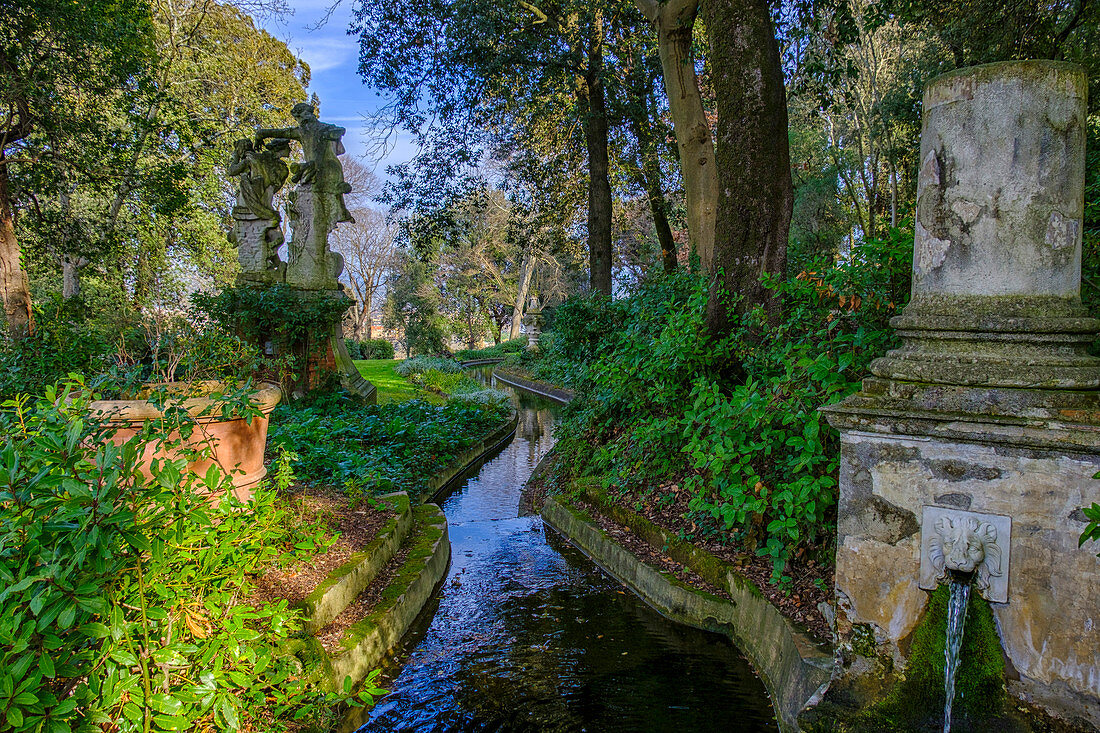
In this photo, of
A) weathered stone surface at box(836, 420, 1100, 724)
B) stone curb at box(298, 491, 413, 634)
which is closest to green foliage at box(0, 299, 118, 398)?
stone curb at box(298, 491, 413, 634)

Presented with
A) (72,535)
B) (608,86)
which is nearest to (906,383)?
(72,535)

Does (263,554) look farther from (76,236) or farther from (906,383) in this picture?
(76,236)

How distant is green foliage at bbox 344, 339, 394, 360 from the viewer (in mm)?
30125

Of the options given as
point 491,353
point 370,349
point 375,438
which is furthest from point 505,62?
point 491,353

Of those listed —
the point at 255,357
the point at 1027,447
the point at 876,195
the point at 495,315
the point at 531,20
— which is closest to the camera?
the point at 1027,447

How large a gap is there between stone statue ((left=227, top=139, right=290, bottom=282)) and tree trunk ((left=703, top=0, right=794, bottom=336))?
8943 mm

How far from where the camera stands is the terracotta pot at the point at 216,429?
10.8ft

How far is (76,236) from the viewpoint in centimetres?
1169

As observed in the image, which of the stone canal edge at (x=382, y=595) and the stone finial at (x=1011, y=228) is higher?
the stone finial at (x=1011, y=228)

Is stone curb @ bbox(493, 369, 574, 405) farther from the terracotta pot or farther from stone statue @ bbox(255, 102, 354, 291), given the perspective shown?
the terracotta pot

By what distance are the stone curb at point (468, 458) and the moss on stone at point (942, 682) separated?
18.2 ft

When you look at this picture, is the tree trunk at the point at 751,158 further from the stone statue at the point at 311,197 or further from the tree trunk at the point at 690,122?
the stone statue at the point at 311,197

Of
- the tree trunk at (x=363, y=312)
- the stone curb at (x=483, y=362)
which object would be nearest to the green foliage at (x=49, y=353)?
the stone curb at (x=483, y=362)

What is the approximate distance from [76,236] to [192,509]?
40.2 ft
